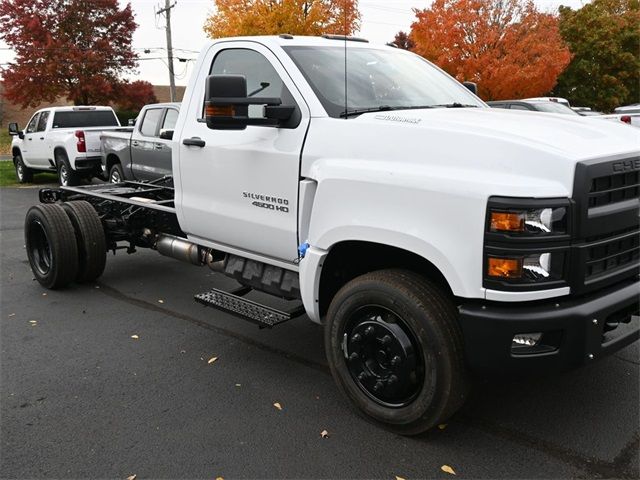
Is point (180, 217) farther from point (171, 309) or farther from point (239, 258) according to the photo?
point (171, 309)

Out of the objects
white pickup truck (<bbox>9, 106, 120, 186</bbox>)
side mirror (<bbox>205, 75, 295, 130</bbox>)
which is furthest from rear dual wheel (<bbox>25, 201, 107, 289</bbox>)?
white pickup truck (<bbox>9, 106, 120, 186</bbox>)

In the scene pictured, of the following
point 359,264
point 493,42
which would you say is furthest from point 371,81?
point 493,42

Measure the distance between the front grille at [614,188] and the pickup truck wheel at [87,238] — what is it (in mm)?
4815

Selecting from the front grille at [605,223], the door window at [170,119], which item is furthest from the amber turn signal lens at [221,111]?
the door window at [170,119]

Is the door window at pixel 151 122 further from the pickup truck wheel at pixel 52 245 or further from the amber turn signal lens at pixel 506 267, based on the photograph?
the amber turn signal lens at pixel 506 267

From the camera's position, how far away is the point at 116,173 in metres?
12.2

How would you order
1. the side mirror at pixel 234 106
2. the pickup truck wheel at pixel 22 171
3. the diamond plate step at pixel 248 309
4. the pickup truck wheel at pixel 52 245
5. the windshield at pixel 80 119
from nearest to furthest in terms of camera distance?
the side mirror at pixel 234 106, the diamond plate step at pixel 248 309, the pickup truck wheel at pixel 52 245, the windshield at pixel 80 119, the pickup truck wheel at pixel 22 171

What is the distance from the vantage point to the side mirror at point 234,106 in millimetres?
3465

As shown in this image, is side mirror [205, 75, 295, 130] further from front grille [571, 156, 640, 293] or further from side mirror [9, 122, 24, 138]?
side mirror [9, 122, 24, 138]

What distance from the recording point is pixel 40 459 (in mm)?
3207

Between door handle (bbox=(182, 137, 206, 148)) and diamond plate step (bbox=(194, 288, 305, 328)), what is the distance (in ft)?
3.64

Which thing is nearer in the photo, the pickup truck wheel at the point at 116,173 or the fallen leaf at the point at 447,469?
the fallen leaf at the point at 447,469

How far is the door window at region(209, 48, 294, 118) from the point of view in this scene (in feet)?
13.1

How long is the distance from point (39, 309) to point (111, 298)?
2.17 ft
